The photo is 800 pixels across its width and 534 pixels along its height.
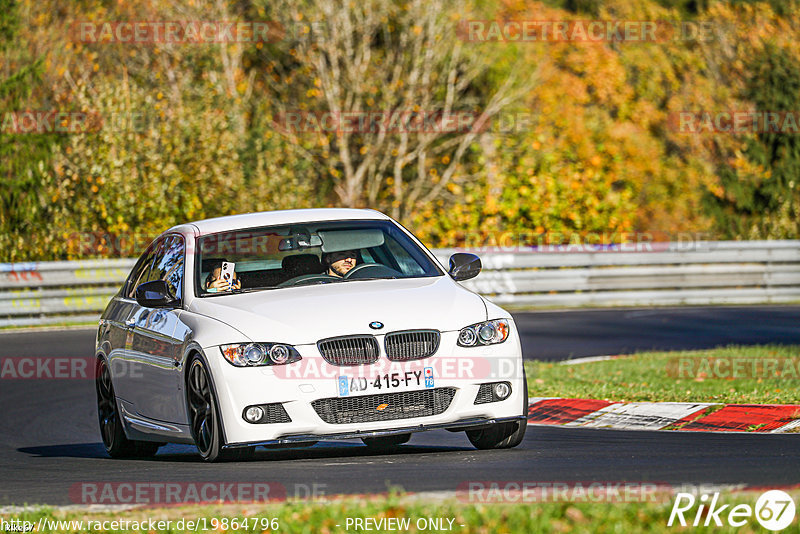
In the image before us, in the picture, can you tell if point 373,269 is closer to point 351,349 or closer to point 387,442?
point 387,442

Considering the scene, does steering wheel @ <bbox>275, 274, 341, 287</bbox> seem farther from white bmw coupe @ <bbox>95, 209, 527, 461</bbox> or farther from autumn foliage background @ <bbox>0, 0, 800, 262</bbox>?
autumn foliage background @ <bbox>0, 0, 800, 262</bbox>

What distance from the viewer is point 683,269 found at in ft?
83.5

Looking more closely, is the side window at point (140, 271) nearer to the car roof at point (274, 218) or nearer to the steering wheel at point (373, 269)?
the car roof at point (274, 218)

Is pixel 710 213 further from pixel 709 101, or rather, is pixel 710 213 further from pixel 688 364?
pixel 688 364

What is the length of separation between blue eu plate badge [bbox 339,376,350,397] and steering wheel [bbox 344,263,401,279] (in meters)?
1.43

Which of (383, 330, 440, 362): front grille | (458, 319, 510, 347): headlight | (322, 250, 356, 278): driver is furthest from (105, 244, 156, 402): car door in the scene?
(458, 319, 510, 347): headlight

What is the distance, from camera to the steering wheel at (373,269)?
964 centimetres

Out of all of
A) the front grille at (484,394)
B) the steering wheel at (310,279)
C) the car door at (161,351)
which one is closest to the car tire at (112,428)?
the car door at (161,351)

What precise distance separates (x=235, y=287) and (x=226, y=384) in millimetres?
1366

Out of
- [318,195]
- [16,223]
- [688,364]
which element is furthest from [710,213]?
[688,364]

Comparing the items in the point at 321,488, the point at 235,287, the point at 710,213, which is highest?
the point at 235,287

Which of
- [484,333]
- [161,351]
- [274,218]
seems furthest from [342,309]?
[274,218]

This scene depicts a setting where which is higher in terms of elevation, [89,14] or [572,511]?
[89,14]

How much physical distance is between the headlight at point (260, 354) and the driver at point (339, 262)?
146cm
